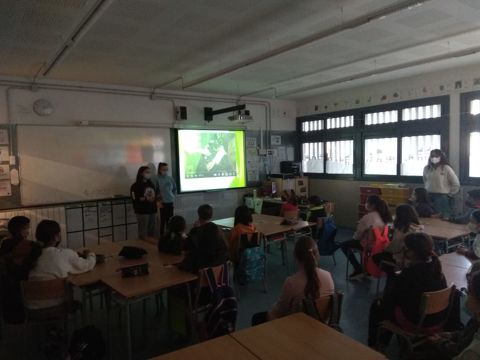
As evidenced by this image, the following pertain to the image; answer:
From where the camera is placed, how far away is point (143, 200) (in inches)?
250

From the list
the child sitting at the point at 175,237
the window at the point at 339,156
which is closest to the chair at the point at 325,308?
the child sitting at the point at 175,237

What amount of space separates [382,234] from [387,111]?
4008mm

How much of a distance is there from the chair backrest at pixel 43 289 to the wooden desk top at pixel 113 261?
0.28ft

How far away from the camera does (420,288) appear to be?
7.84 ft

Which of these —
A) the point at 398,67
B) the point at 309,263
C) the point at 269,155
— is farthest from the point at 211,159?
the point at 309,263

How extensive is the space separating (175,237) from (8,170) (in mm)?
3724

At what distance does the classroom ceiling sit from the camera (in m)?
3.49

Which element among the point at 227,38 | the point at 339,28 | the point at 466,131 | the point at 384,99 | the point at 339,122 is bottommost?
the point at 466,131

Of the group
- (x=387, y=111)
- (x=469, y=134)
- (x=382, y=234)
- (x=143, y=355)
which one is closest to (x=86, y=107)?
(x=143, y=355)

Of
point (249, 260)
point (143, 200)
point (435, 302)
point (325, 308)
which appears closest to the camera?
point (325, 308)

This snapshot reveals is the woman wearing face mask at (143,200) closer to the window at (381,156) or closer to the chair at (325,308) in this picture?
the window at (381,156)

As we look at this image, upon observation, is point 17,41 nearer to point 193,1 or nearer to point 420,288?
point 193,1

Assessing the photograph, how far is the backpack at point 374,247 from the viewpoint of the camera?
3.95 m

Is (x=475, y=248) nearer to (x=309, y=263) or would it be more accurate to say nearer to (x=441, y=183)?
(x=309, y=263)
